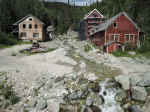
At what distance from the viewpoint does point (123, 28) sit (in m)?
25.2

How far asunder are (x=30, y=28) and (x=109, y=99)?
116ft

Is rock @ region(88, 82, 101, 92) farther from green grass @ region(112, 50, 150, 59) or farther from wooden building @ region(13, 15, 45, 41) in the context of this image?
wooden building @ region(13, 15, 45, 41)

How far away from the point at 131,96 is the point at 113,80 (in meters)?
2.30

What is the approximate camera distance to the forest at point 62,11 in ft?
50.0

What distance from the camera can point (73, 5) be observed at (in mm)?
10539

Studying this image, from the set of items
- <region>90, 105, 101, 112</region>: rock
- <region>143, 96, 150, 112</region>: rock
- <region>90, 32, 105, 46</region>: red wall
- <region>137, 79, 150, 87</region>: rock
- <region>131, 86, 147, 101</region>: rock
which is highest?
<region>90, 32, 105, 46</region>: red wall

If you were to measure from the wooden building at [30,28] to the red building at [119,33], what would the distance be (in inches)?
836

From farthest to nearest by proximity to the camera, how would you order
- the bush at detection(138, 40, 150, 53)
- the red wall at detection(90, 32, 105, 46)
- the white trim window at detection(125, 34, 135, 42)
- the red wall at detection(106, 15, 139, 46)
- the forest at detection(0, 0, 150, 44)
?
the red wall at detection(90, 32, 105, 46) < the white trim window at detection(125, 34, 135, 42) < the red wall at detection(106, 15, 139, 46) < the bush at detection(138, 40, 150, 53) < the forest at detection(0, 0, 150, 44)

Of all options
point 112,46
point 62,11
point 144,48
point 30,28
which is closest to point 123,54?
point 112,46

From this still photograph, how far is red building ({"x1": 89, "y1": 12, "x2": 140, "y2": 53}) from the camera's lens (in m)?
24.2

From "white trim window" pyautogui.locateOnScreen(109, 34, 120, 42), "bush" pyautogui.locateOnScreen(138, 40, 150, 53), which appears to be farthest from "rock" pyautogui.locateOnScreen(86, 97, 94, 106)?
"white trim window" pyautogui.locateOnScreen(109, 34, 120, 42)

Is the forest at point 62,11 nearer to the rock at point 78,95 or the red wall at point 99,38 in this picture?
the red wall at point 99,38

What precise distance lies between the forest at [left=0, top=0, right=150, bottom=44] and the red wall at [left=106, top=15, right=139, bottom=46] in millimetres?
1785

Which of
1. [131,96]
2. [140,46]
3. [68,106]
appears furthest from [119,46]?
[68,106]
